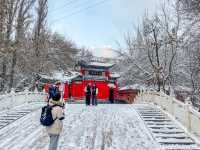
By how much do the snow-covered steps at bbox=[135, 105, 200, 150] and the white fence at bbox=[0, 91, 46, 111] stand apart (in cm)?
727

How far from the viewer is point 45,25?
35844 millimetres

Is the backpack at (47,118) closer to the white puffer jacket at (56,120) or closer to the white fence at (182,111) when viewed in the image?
the white puffer jacket at (56,120)

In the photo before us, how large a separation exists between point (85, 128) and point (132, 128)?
1.86m

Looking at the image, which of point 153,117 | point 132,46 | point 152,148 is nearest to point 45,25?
point 132,46

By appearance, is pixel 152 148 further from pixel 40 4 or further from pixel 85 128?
pixel 40 4

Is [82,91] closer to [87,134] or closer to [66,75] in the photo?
[66,75]

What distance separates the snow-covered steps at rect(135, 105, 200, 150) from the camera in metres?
9.98

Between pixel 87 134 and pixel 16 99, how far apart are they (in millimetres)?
9222

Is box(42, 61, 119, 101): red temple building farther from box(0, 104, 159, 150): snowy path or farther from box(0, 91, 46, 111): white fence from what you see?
box(0, 104, 159, 150): snowy path

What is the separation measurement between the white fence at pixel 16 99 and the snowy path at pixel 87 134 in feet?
7.21

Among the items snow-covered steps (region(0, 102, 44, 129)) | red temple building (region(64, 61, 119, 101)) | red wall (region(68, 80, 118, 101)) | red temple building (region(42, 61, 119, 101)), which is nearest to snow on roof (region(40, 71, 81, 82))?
red temple building (region(42, 61, 119, 101))

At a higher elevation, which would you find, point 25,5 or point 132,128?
point 25,5

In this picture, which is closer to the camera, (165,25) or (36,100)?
(36,100)

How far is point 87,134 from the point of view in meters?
11.5
